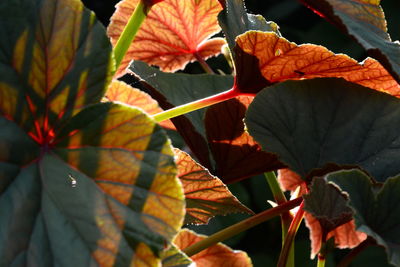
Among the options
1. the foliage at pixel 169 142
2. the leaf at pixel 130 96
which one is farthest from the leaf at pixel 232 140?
the leaf at pixel 130 96

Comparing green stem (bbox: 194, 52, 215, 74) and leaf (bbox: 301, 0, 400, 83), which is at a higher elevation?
leaf (bbox: 301, 0, 400, 83)

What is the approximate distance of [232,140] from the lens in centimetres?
72

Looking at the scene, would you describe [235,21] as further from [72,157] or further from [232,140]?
[72,157]

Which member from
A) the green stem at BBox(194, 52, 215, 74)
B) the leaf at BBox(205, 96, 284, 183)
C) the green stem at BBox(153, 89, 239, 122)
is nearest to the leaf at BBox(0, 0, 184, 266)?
the green stem at BBox(153, 89, 239, 122)

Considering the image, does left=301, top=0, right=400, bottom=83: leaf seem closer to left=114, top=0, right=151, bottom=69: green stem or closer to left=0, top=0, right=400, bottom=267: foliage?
left=0, top=0, right=400, bottom=267: foliage

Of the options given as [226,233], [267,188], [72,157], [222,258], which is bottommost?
[267,188]

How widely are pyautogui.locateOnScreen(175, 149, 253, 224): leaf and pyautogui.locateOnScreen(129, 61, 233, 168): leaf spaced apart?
0.22 feet

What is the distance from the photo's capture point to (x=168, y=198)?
448 millimetres

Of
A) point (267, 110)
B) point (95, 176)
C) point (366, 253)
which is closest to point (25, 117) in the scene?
point (95, 176)

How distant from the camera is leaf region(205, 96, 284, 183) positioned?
0.71m

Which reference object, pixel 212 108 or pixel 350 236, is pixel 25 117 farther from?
pixel 350 236

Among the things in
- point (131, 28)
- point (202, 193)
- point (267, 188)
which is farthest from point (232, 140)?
point (267, 188)

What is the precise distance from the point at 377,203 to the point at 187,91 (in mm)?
362

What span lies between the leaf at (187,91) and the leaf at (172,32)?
65 mm
